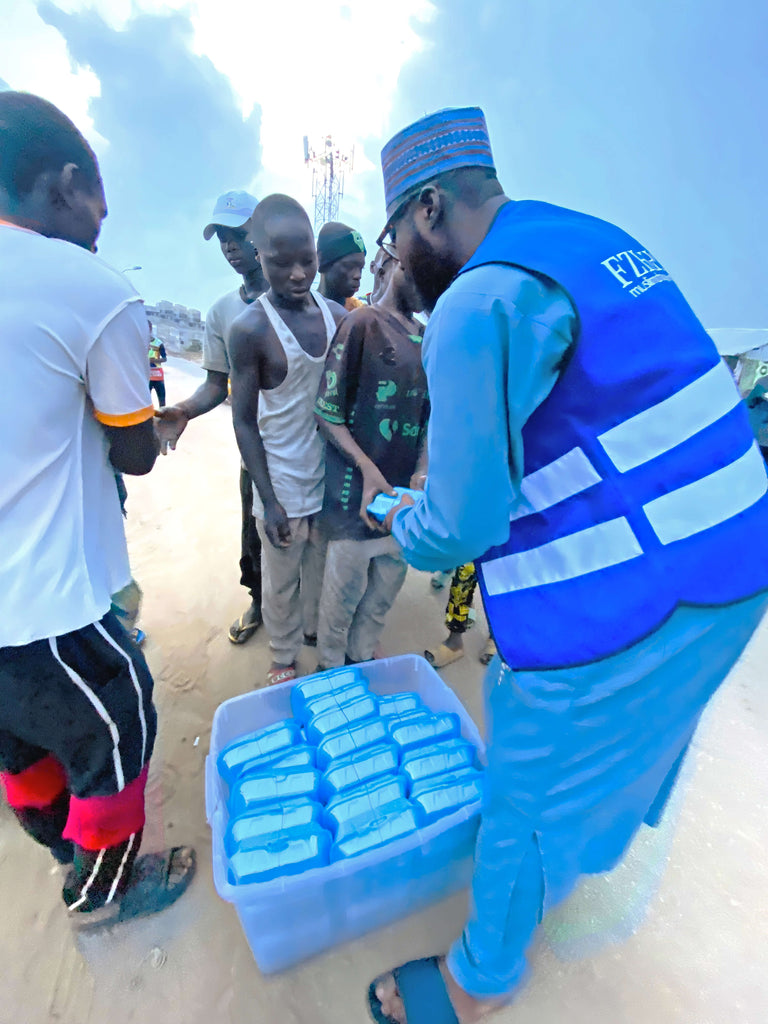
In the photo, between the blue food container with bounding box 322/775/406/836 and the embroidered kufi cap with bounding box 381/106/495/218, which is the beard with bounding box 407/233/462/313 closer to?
the embroidered kufi cap with bounding box 381/106/495/218

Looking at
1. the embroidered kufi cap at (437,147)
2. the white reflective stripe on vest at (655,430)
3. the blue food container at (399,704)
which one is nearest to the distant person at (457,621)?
the blue food container at (399,704)

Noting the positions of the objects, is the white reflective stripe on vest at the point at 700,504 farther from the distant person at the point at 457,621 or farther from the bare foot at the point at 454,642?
the bare foot at the point at 454,642

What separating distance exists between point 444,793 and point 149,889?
3.27 feet

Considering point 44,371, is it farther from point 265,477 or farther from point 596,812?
point 596,812

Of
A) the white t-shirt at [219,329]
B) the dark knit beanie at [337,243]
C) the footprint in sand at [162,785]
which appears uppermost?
the dark knit beanie at [337,243]

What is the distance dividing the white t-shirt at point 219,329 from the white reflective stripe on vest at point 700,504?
6.78 feet

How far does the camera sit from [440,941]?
5.02ft

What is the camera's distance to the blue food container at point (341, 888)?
125 cm

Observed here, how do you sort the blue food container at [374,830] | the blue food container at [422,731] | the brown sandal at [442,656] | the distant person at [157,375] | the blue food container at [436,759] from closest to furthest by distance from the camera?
the blue food container at [374,830] → the blue food container at [436,759] → the blue food container at [422,731] → the brown sandal at [442,656] → the distant person at [157,375]

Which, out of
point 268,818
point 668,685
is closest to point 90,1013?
point 268,818

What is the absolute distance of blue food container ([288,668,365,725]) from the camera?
186 cm

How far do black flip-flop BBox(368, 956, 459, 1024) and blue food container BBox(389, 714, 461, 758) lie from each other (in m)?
0.55

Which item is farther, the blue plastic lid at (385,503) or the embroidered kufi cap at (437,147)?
the blue plastic lid at (385,503)

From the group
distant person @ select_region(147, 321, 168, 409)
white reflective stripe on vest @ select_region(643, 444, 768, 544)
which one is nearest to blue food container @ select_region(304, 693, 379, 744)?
white reflective stripe on vest @ select_region(643, 444, 768, 544)
